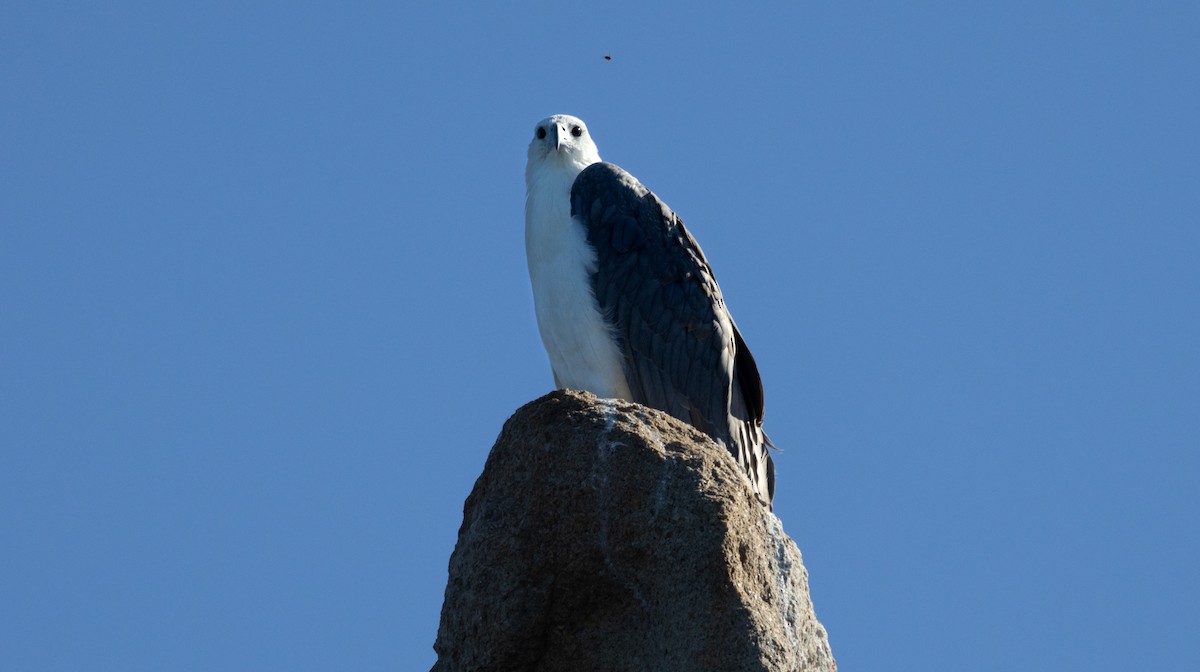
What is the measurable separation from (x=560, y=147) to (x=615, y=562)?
15.9 ft

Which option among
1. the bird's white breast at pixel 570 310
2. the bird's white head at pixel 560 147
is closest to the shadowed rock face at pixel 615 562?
the bird's white breast at pixel 570 310

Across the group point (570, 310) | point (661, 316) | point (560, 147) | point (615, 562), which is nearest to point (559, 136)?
point (560, 147)

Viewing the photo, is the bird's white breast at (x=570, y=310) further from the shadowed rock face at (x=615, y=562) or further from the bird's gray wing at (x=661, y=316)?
the shadowed rock face at (x=615, y=562)

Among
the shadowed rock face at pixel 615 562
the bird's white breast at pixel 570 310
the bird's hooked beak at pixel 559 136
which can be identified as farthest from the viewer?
the bird's hooked beak at pixel 559 136

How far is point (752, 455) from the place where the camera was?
10070mm

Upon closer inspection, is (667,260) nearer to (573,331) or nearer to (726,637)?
(573,331)

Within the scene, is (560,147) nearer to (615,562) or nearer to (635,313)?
(635,313)

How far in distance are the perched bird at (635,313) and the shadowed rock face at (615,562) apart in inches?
135

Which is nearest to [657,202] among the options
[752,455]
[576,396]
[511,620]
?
[752,455]

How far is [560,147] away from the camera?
1062 centimetres

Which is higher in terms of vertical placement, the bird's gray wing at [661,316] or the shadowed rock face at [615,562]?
the bird's gray wing at [661,316]

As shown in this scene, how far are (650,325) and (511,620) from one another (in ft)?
13.1

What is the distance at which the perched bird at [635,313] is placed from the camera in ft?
32.8

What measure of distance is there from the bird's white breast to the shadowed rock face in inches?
135
